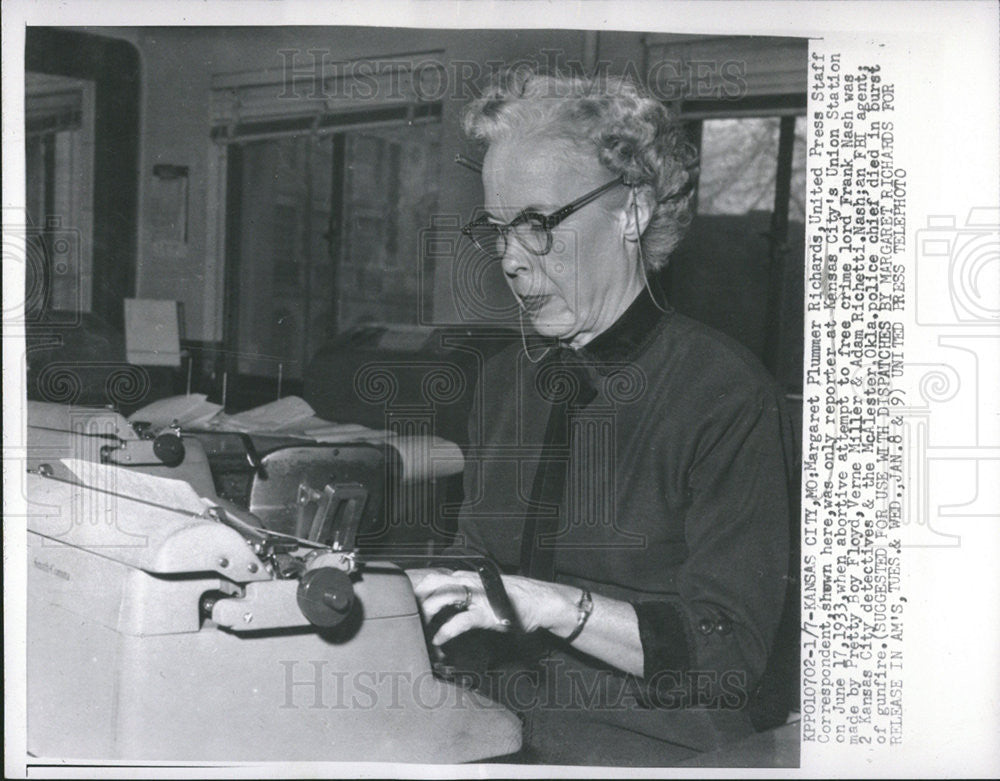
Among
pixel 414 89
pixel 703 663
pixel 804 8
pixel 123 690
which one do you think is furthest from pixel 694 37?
pixel 123 690

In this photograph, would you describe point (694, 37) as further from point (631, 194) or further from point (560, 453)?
point (560, 453)

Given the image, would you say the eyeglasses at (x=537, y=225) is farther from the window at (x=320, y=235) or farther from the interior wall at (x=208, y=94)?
the window at (x=320, y=235)

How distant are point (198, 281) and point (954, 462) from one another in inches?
53.4

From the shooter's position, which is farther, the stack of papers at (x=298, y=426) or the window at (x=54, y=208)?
the stack of papers at (x=298, y=426)

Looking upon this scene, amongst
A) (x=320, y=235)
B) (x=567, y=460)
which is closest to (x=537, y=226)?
(x=567, y=460)

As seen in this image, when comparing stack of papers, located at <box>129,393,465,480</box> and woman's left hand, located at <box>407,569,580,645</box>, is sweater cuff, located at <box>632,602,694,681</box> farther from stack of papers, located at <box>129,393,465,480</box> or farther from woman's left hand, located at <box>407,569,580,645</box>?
stack of papers, located at <box>129,393,465,480</box>

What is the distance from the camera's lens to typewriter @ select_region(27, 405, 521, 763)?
2.61ft

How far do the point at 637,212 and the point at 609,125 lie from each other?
0.11 metres

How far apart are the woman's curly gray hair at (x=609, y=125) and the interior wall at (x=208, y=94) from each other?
43mm

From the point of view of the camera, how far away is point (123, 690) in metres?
0.81

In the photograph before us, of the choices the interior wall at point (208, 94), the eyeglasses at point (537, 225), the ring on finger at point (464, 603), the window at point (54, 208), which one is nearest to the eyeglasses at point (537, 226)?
the eyeglasses at point (537, 225)

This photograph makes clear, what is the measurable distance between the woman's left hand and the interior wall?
18.8 inches

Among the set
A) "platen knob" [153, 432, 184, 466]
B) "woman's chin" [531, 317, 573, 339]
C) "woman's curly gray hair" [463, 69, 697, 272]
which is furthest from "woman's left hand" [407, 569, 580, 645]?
"platen knob" [153, 432, 184, 466]

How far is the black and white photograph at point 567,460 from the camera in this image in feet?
2.86
